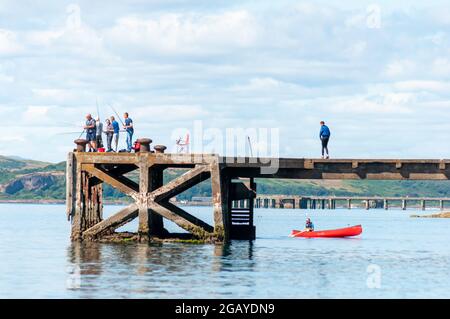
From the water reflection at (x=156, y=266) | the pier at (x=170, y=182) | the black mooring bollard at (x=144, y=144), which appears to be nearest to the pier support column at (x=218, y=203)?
the pier at (x=170, y=182)

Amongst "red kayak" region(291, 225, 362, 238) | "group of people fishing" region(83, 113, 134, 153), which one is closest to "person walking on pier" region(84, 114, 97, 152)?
"group of people fishing" region(83, 113, 134, 153)

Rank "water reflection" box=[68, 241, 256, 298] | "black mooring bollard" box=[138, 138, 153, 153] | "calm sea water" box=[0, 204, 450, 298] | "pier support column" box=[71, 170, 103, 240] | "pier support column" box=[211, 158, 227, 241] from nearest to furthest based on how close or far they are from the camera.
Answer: "calm sea water" box=[0, 204, 450, 298], "water reflection" box=[68, 241, 256, 298], "pier support column" box=[211, 158, 227, 241], "black mooring bollard" box=[138, 138, 153, 153], "pier support column" box=[71, 170, 103, 240]

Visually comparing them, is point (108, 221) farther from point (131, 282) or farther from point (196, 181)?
point (131, 282)

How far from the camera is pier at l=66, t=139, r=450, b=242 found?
165 ft

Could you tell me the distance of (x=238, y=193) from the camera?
57.7 m

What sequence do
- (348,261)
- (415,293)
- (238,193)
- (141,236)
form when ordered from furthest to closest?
1. (238,193)
2. (141,236)
3. (348,261)
4. (415,293)

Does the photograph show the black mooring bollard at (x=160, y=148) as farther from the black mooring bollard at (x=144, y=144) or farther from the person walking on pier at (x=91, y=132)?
the person walking on pier at (x=91, y=132)

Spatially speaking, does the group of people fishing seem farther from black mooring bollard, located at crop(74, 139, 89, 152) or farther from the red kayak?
the red kayak

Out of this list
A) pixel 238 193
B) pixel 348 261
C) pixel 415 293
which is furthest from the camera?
pixel 238 193

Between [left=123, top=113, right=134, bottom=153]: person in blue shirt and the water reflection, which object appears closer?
the water reflection

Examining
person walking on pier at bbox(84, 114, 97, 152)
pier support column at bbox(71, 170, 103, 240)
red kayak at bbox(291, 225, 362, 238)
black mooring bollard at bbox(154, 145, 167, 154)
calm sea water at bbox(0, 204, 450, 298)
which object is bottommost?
calm sea water at bbox(0, 204, 450, 298)

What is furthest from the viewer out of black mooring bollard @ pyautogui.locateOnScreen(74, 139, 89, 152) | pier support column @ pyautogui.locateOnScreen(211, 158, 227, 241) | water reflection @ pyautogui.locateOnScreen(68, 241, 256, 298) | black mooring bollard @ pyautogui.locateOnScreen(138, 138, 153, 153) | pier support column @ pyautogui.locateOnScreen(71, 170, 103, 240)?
black mooring bollard @ pyautogui.locateOnScreen(74, 139, 89, 152)
